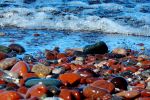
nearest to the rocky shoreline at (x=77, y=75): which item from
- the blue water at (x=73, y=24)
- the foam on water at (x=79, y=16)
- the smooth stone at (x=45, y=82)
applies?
the smooth stone at (x=45, y=82)

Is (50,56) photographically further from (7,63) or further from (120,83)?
(120,83)

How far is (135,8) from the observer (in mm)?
13242

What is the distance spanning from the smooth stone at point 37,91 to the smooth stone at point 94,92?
0.42 m

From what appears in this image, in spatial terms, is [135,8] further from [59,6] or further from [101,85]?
[101,85]

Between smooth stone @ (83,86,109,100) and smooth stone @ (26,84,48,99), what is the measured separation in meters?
0.42

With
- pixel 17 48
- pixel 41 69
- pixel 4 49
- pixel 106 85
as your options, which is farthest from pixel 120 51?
pixel 106 85

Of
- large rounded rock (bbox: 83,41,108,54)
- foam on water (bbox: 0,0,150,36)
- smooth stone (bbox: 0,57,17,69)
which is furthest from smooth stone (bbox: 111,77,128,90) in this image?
foam on water (bbox: 0,0,150,36)

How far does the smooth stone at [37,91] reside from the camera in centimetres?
449

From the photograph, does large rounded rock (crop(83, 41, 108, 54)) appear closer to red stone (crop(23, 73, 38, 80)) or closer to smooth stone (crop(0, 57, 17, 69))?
smooth stone (crop(0, 57, 17, 69))

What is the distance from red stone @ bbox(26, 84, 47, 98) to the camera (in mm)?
4492

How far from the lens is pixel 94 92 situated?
183 inches

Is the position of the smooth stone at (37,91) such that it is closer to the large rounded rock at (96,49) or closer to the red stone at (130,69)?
the red stone at (130,69)

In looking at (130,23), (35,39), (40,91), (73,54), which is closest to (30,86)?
(40,91)

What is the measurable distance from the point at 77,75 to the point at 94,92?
0.70m
